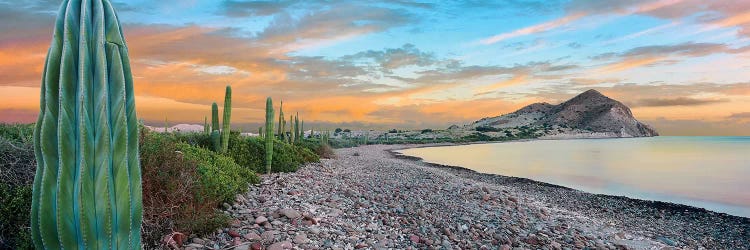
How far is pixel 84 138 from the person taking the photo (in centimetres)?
339

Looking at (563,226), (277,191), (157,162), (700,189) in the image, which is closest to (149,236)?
(157,162)

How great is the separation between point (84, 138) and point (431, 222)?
7037mm

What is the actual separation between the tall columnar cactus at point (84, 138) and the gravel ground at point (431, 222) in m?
2.48

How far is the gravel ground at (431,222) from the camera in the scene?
7.18m

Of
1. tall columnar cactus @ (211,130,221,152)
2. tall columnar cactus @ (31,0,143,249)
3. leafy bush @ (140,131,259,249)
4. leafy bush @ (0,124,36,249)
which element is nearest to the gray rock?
leafy bush @ (140,131,259,249)

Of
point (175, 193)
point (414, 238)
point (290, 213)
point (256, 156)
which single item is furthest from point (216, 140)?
point (414, 238)

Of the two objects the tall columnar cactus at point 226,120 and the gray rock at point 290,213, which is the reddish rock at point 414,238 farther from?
the tall columnar cactus at point 226,120

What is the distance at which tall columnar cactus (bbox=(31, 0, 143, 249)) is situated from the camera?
3420 mm

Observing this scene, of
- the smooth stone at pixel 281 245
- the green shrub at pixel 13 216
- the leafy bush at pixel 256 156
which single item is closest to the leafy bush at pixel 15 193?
the green shrub at pixel 13 216

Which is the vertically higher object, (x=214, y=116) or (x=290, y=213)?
(x=214, y=116)

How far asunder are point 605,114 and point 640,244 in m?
150

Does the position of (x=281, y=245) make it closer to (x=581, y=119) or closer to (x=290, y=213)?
(x=290, y=213)

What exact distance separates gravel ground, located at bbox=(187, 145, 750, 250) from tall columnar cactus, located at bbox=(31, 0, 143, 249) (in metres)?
2.48

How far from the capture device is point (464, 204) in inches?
459
